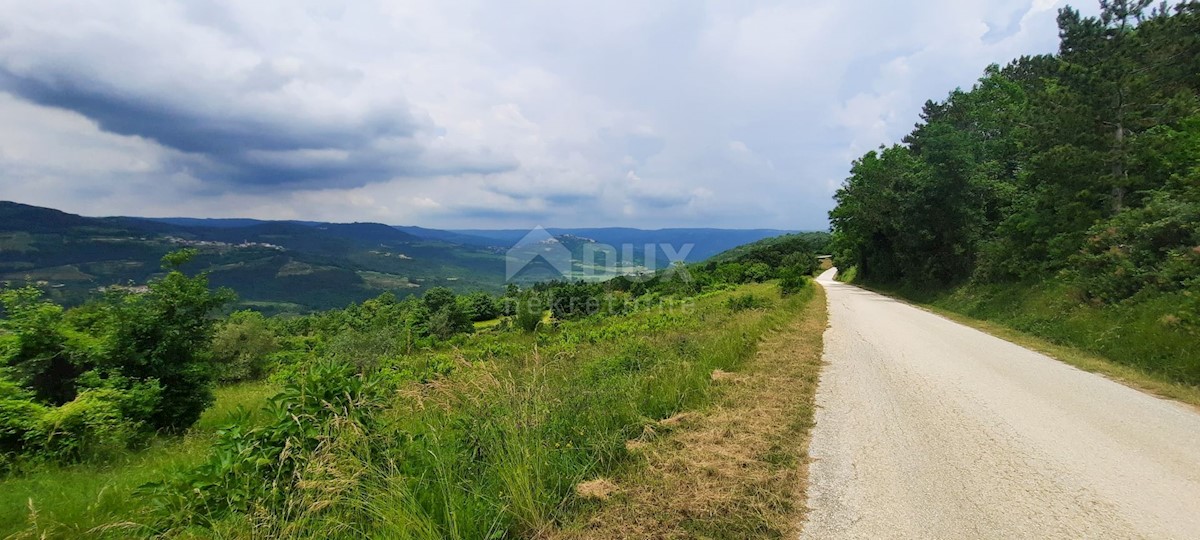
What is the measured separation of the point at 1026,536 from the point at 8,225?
186073 millimetres

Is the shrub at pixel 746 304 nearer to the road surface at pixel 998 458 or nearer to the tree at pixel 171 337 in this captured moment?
the road surface at pixel 998 458

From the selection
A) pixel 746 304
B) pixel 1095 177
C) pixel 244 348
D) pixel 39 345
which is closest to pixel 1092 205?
pixel 1095 177

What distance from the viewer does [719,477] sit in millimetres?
3689

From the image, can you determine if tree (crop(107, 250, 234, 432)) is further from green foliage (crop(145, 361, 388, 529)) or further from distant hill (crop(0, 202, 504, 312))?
distant hill (crop(0, 202, 504, 312))

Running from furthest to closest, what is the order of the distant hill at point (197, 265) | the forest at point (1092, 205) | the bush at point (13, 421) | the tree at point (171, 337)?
the distant hill at point (197, 265)
the forest at point (1092, 205)
the tree at point (171, 337)
the bush at point (13, 421)

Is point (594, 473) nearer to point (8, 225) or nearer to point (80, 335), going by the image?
point (80, 335)

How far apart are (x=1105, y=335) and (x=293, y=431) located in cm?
1479

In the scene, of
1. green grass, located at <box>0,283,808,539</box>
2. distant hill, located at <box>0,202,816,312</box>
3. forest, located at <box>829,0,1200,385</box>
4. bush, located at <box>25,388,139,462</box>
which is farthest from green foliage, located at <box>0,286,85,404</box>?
distant hill, located at <box>0,202,816,312</box>

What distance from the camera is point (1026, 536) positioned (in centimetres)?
291

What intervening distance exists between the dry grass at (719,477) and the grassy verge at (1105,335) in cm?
616

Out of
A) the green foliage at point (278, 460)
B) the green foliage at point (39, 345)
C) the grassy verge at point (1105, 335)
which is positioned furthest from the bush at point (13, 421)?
the grassy verge at point (1105, 335)

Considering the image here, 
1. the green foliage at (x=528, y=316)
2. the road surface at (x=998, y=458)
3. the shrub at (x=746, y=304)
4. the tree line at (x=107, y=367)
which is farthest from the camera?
the green foliage at (x=528, y=316)

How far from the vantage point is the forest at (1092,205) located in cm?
992

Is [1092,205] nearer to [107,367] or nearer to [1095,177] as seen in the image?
[1095,177]
